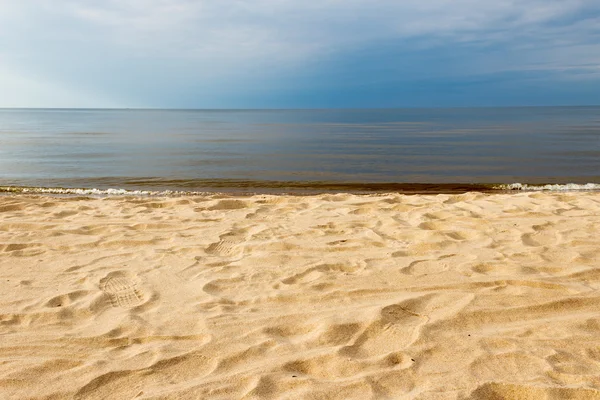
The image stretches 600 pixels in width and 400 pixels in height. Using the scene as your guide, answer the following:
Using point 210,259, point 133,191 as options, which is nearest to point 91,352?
point 210,259

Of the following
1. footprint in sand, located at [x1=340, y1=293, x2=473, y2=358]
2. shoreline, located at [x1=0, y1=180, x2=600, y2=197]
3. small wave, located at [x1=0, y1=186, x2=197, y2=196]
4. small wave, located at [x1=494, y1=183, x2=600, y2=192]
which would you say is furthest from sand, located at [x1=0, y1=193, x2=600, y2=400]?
small wave, located at [x1=494, y1=183, x2=600, y2=192]

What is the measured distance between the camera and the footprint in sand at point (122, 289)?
13.0 feet

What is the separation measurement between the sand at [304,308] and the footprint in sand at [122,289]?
21mm

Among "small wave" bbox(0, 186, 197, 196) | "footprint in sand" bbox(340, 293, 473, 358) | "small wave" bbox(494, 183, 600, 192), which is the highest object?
"footprint in sand" bbox(340, 293, 473, 358)

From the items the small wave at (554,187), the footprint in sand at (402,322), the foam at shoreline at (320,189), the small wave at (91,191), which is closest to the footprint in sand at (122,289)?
the footprint in sand at (402,322)

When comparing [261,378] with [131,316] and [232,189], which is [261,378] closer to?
[131,316]

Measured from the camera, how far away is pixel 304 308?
3820mm

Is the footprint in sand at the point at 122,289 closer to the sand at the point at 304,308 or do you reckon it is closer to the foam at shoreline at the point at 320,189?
the sand at the point at 304,308

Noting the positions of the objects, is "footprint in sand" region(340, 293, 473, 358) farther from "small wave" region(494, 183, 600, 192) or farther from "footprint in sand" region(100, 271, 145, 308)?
"small wave" region(494, 183, 600, 192)

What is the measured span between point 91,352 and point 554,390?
9.31 feet

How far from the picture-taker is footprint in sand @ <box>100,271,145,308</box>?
3.96 metres

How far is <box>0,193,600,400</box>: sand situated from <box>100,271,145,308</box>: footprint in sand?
0.02 meters

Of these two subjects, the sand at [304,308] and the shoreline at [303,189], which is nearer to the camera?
the sand at [304,308]

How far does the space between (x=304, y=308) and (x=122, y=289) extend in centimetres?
167
